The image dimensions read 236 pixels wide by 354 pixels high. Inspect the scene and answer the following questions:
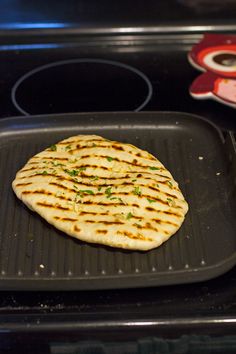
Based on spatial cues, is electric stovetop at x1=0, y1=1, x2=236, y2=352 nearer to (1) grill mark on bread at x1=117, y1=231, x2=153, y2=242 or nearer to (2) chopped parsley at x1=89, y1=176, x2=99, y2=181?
(1) grill mark on bread at x1=117, y1=231, x2=153, y2=242

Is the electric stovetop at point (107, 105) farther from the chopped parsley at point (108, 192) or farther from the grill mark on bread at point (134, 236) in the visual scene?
the chopped parsley at point (108, 192)

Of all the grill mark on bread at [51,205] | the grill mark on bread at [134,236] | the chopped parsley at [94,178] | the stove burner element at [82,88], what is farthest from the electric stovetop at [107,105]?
the chopped parsley at [94,178]

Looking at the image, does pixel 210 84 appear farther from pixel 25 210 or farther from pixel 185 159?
pixel 25 210

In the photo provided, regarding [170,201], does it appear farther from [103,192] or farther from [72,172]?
[72,172]

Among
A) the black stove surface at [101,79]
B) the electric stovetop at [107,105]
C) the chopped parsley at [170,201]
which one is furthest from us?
the black stove surface at [101,79]

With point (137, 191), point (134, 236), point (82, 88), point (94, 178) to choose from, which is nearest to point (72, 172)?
point (94, 178)

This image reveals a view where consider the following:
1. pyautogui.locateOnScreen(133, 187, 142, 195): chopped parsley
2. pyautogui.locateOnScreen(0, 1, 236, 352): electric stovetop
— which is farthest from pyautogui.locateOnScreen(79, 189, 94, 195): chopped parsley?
pyautogui.locateOnScreen(0, 1, 236, 352): electric stovetop

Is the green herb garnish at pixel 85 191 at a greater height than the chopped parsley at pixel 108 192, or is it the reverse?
the chopped parsley at pixel 108 192
